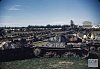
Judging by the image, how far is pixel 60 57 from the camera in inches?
203

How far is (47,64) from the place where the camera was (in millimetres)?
5086

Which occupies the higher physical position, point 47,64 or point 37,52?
point 37,52

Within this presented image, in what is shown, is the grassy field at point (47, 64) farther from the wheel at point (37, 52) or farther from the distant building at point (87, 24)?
the distant building at point (87, 24)

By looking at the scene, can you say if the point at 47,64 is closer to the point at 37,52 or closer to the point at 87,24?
the point at 37,52

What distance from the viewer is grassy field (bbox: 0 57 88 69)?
5066 millimetres

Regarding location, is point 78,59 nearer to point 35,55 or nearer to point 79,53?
point 79,53

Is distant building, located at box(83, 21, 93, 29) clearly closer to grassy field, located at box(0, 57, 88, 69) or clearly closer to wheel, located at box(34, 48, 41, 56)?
grassy field, located at box(0, 57, 88, 69)

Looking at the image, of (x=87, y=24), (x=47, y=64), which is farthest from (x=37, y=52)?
(x=87, y=24)

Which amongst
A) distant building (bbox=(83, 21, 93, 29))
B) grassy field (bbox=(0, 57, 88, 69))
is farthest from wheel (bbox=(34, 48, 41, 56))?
distant building (bbox=(83, 21, 93, 29))

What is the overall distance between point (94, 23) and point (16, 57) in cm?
117

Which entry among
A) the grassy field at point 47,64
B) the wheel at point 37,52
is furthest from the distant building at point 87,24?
the wheel at point 37,52

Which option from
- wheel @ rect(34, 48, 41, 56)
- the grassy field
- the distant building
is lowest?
the grassy field

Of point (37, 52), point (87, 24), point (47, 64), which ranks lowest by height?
point (47, 64)

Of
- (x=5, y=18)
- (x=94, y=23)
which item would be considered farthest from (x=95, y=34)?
(x=5, y=18)
